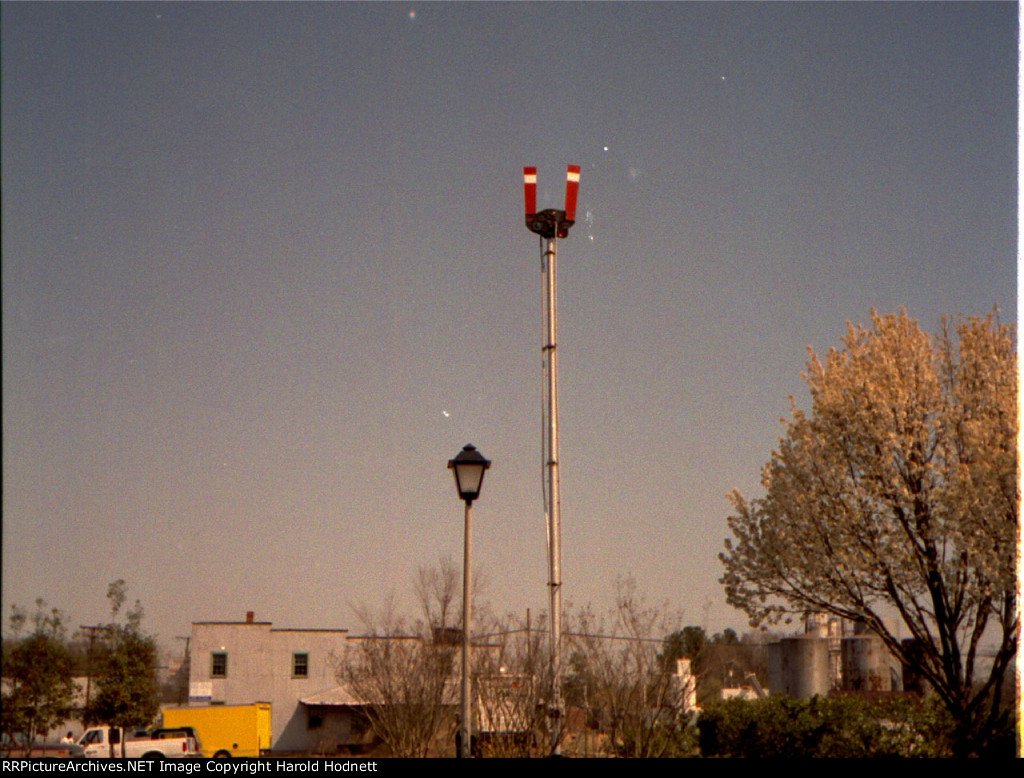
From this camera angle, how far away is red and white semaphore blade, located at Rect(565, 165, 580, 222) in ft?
47.3

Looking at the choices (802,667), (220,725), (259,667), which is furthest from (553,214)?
(259,667)

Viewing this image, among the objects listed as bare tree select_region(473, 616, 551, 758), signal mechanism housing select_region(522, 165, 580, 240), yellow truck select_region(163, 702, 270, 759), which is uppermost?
signal mechanism housing select_region(522, 165, 580, 240)

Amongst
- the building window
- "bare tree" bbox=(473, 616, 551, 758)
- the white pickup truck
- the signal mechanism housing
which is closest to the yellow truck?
the white pickup truck

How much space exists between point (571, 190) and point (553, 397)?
334cm

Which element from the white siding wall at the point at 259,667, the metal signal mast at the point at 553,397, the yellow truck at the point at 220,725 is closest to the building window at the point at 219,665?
the white siding wall at the point at 259,667

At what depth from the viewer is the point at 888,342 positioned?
16.4 meters

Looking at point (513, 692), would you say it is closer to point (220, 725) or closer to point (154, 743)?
point (154, 743)

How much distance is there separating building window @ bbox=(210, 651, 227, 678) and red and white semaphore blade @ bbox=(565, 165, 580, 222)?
3008 centimetres

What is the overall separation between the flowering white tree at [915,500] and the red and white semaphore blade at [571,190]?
5680 mm

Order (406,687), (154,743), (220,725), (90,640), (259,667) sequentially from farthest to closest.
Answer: (259,667)
(220,725)
(154,743)
(406,687)
(90,640)

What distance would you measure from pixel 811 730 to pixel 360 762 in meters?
13.7

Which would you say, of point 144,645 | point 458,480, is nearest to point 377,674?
point 144,645

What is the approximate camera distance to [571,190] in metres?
14.5

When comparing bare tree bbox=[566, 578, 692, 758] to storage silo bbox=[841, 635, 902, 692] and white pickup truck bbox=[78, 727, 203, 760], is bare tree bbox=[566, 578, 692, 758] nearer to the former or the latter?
white pickup truck bbox=[78, 727, 203, 760]
